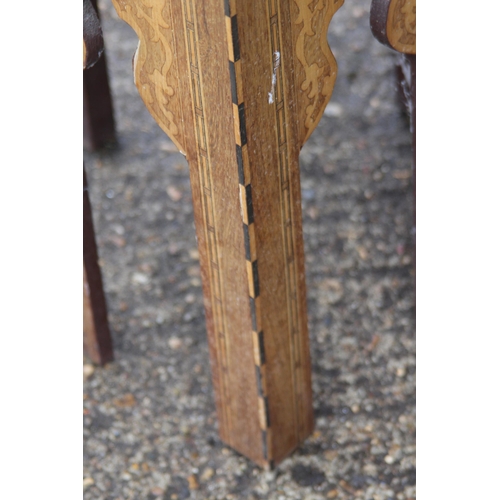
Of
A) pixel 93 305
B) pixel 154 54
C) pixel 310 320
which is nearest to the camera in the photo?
pixel 154 54

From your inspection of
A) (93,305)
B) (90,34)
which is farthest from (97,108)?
(90,34)

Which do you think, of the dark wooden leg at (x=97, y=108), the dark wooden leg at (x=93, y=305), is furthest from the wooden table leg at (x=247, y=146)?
the dark wooden leg at (x=97, y=108)

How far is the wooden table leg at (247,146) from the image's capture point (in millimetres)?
1581

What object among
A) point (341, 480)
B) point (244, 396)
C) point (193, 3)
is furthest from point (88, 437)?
point (193, 3)

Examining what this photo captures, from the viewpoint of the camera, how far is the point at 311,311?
263 centimetres

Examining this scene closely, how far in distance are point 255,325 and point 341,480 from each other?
0.51 meters

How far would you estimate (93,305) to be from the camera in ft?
7.85

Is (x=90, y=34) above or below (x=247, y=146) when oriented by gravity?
above

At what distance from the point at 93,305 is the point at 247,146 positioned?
898mm

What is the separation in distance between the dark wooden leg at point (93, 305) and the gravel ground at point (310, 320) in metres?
0.06

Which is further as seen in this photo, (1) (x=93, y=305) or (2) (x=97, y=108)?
(2) (x=97, y=108)

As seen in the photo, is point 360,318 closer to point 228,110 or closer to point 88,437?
point 88,437

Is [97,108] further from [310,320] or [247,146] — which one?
[247,146]

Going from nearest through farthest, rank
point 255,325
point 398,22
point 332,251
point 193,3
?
point 193,3, point 398,22, point 255,325, point 332,251
